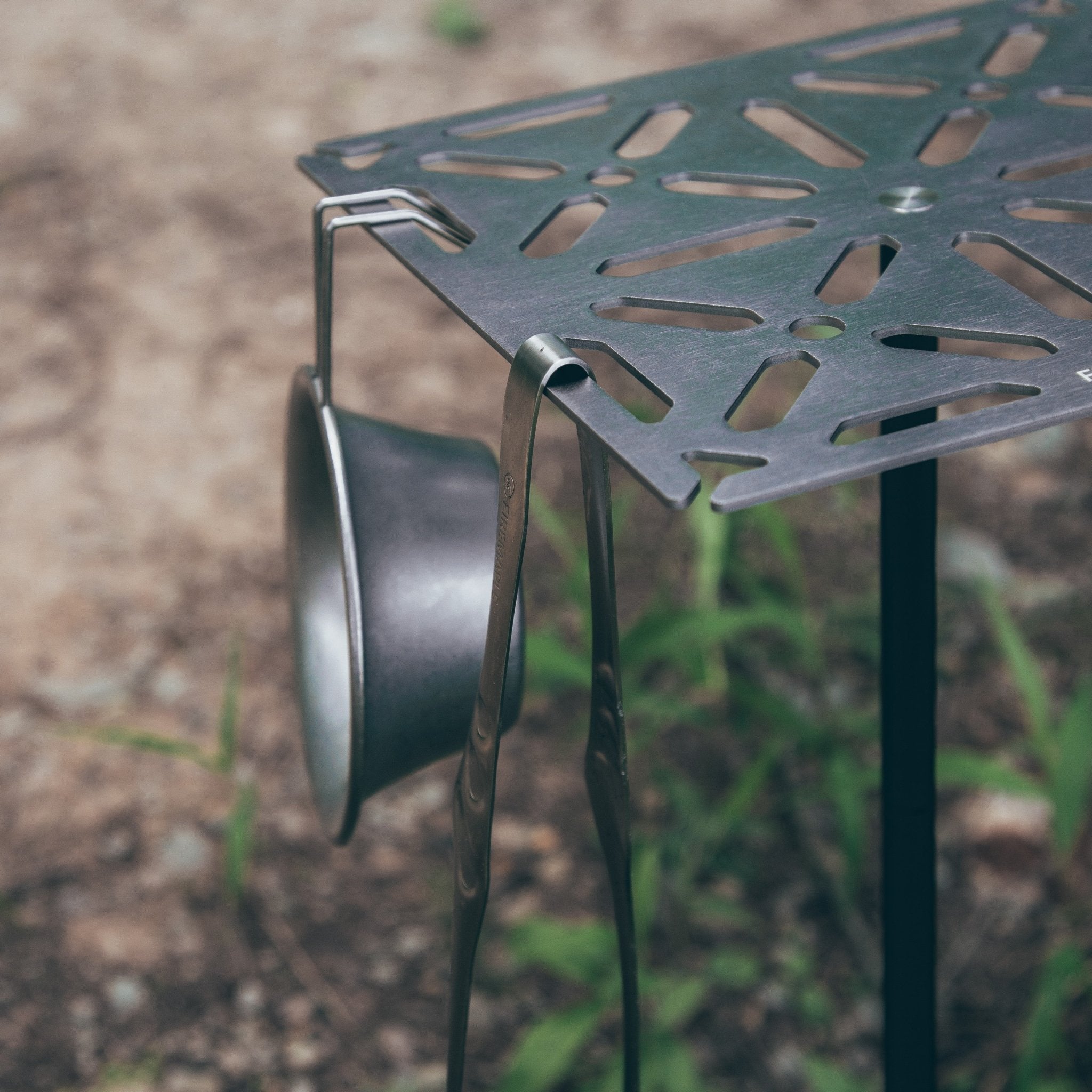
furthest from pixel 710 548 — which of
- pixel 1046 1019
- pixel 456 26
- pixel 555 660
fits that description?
pixel 456 26

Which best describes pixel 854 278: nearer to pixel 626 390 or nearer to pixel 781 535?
pixel 626 390

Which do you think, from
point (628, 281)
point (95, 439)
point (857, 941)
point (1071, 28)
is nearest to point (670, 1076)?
point (857, 941)

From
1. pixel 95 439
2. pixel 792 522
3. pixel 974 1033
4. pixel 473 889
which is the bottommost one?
pixel 974 1033

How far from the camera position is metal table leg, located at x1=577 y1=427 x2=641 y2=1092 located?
612 mm

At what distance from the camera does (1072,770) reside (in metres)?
1.26

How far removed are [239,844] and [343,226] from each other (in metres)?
0.82

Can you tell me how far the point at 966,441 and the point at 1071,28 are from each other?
1.80 ft

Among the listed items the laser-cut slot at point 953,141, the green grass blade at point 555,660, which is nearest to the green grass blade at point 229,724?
the green grass blade at point 555,660

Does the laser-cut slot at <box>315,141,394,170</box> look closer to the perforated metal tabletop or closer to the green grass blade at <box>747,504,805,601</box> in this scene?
the perforated metal tabletop

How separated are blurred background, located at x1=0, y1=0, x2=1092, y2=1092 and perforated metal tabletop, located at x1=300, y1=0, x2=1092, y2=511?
23.4 inches

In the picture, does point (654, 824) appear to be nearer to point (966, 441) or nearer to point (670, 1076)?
point (670, 1076)

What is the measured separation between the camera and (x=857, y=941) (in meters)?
1.36

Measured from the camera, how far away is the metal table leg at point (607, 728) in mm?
612

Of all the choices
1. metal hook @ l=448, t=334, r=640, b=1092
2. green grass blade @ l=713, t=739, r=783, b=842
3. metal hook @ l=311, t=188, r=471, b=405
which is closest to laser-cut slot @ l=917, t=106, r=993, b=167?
green grass blade @ l=713, t=739, r=783, b=842
